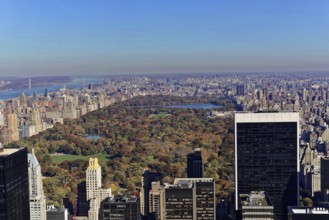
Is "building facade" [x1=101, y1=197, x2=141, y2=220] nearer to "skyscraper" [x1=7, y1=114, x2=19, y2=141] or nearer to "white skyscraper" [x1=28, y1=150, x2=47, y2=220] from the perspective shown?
"white skyscraper" [x1=28, y1=150, x2=47, y2=220]

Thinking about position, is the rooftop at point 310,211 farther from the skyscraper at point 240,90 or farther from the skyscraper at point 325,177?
the skyscraper at point 240,90

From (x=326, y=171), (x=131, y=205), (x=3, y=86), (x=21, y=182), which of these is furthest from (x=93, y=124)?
(x=21, y=182)

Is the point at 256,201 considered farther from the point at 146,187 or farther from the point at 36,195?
the point at 146,187

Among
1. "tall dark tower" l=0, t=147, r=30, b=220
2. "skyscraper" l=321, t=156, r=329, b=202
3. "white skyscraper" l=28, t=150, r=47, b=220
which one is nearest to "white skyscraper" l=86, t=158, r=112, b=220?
"white skyscraper" l=28, t=150, r=47, b=220

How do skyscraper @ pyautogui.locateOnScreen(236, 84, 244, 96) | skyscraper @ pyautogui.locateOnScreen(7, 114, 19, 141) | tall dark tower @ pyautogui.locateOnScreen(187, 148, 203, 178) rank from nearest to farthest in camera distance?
tall dark tower @ pyautogui.locateOnScreen(187, 148, 203, 178)
skyscraper @ pyautogui.locateOnScreen(7, 114, 19, 141)
skyscraper @ pyautogui.locateOnScreen(236, 84, 244, 96)

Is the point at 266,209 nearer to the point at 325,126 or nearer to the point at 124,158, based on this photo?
the point at 124,158

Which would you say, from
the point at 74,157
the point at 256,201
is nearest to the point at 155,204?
the point at 256,201
